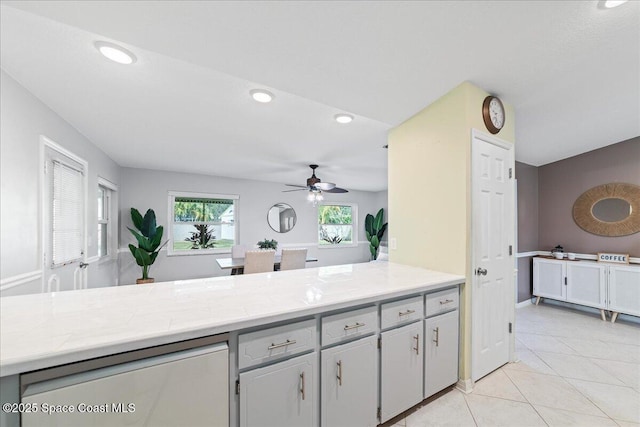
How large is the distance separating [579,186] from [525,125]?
220 cm

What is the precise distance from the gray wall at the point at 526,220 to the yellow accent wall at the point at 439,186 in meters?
2.50

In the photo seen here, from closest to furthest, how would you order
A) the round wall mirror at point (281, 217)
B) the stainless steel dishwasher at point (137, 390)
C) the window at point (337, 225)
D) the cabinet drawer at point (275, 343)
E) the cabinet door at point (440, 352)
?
the stainless steel dishwasher at point (137, 390)
the cabinet drawer at point (275, 343)
the cabinet door at point (440, 352)
the round wall mirror at point (281, 217)
the window at point (337, 225)

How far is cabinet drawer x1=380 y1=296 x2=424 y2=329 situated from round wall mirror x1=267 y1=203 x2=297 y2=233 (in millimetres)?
4294

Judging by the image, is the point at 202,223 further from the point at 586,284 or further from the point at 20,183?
the point at 586,284

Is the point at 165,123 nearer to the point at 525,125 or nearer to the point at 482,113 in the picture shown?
the point at 482,113

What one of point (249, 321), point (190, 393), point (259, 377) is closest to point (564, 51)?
point (249, 321)

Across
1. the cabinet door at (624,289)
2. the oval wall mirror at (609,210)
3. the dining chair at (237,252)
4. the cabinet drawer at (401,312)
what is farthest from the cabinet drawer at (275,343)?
the oval wall mirror at (609,210)

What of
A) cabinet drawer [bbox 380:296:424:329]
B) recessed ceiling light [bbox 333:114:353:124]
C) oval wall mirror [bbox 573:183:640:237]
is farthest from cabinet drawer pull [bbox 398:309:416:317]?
oval wall mirror [bbox 573:183:640:237]

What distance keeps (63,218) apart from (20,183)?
2.20ft

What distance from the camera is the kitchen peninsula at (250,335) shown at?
0.87m

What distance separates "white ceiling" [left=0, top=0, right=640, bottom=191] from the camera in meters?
1.37

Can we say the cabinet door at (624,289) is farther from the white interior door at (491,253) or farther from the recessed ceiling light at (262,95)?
the recessed ceiling light at (262,95)

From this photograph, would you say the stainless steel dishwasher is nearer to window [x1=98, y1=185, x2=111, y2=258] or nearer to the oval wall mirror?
window [x1=98, y1=185, x2=111, y2=258]

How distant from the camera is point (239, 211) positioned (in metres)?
5.30
